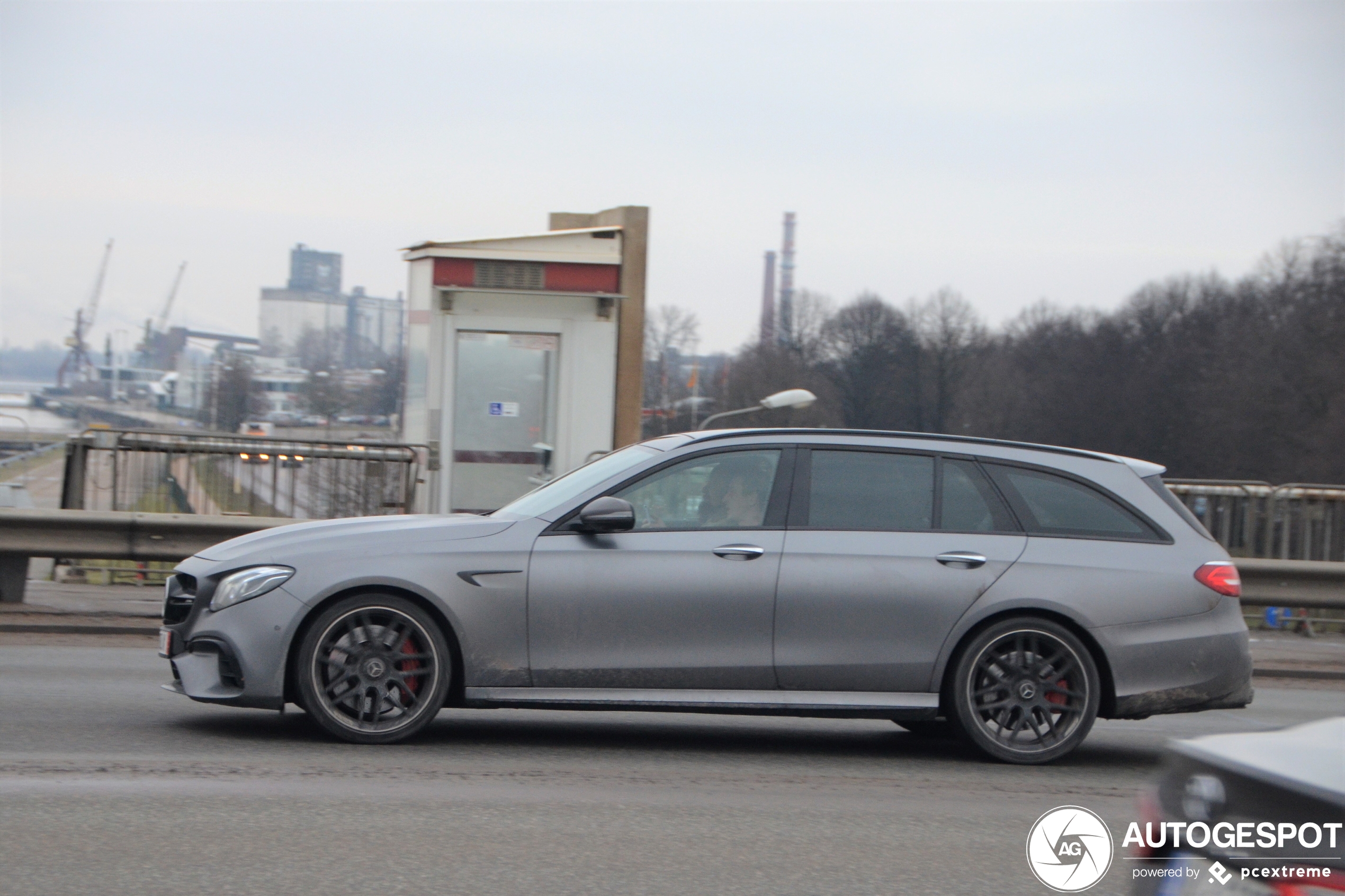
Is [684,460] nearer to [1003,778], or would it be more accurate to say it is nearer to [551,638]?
[551,638]

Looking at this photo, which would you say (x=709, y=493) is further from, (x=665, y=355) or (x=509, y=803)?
(x=665, y=355)

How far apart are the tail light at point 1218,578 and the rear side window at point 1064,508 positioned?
269mm

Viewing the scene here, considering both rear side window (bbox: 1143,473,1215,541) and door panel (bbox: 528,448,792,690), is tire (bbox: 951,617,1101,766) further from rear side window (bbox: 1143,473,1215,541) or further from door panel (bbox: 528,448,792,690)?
door panel (bbox: 528,448,792,690)

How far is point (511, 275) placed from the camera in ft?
46.5

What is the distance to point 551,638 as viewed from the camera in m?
6.28

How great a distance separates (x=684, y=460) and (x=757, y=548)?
21.8 inches

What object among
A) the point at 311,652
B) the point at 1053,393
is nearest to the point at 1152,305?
the point at 1053,393

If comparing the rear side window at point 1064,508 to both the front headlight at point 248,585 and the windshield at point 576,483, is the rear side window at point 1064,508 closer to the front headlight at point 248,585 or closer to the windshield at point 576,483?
the windshield at point 576,483

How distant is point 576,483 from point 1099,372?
90.5m

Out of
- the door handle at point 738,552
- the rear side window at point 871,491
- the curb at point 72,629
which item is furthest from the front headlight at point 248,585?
the curb at point 72,629

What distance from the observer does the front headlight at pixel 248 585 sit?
20.2ft

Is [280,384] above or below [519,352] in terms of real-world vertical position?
below

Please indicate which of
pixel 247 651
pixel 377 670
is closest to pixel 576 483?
pixel 377 670

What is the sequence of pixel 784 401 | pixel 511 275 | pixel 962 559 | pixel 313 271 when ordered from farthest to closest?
pixel 313 271
pixel 784 401
pixel 511 275
pixel 962 559
